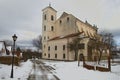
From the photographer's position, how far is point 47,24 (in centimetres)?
8162

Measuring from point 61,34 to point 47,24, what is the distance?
627 cm

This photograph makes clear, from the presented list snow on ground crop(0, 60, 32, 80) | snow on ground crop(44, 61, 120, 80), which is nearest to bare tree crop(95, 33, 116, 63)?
snow on ground crop(44, 61, 120, 80)

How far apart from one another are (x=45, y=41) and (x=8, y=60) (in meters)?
41.4

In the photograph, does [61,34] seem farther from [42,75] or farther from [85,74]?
[42,75]

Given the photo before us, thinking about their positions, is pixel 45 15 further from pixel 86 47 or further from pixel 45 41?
pixel 86 47

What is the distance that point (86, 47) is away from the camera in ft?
217

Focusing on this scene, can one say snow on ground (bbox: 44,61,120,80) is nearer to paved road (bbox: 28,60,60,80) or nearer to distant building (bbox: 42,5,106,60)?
paved road (bbox: 28,60,60,80)

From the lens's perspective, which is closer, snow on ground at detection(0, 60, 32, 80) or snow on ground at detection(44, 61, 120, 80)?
snow on ground at detection(44, 61, 120, 80)

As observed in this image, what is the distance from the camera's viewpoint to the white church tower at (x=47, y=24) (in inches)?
3219

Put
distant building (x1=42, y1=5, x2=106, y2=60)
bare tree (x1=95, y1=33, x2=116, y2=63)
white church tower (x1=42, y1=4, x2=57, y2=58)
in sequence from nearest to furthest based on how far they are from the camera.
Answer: bare tree (x1=95, y1=33, x2=116, y2=63)
distant building (x1=42, y1=5, x2=106, y2=60)
white church tower (x1=42, y1=4, x2=57, y2=58)

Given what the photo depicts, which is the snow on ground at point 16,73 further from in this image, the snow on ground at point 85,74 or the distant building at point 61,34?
the distant building at point 61,34

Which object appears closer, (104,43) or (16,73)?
(16,73)

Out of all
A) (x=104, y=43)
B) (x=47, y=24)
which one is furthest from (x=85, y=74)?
(x=47, y=24)

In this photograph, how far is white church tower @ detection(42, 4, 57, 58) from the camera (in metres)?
81.8
